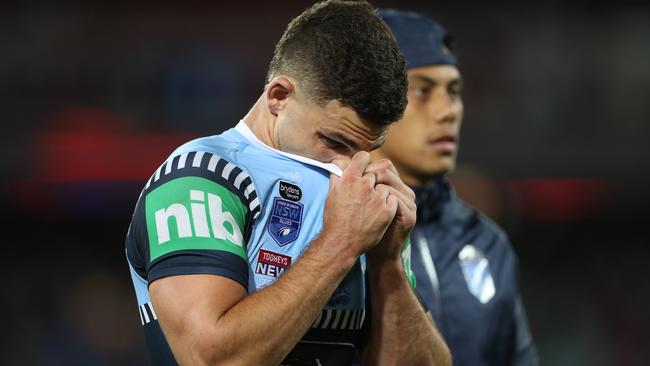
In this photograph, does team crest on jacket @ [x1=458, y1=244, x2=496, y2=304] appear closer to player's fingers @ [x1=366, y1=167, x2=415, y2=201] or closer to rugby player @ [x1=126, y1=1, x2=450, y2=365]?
rugby player @ [x1=126, y1=1, x2=450, y2=365]

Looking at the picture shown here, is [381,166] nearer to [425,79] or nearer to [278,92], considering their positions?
[278,92]

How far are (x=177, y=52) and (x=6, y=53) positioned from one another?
1.66 metres

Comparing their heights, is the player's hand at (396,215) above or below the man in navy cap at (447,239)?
above

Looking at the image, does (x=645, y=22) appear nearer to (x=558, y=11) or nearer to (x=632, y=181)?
(x=558, y=11)

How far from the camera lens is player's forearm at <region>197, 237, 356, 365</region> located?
78.4 inches

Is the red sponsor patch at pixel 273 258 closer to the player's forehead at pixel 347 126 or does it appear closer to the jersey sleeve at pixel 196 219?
the jersey sleeve at pixel 196 219

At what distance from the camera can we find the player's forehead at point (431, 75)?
3.81m

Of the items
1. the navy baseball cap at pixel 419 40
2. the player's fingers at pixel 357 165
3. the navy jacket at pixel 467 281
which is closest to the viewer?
the player's fingers at pixel 357 165

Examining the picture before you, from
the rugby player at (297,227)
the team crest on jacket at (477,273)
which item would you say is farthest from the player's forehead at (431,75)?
the rugby player at (297,227)

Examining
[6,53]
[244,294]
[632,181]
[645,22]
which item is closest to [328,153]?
[244,294]

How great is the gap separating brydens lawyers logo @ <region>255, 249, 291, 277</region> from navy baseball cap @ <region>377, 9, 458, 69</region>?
67.1 inches

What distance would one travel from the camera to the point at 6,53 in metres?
10.0

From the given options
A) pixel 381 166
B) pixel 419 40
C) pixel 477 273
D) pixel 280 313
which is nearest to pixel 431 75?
pixel 419 40

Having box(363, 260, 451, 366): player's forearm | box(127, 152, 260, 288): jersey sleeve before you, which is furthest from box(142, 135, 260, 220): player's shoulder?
box(363, 260, 451, 366): player's forearm
